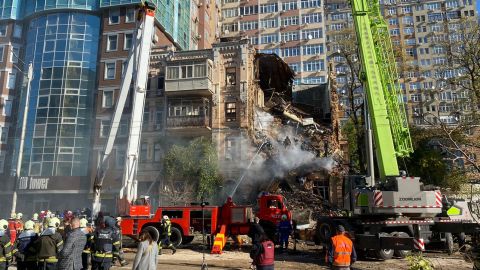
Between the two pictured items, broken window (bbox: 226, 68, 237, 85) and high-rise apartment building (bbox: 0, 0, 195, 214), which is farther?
broken window (bbox: 226, 68, 237, 85)

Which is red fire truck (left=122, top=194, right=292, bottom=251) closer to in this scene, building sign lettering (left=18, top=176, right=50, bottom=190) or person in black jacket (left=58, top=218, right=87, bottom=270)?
person in black jacket (left=58, top=218, right=87, bottom=270)

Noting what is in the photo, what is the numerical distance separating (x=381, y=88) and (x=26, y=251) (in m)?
13.7

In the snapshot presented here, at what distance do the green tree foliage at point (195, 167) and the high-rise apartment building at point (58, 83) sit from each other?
919cm

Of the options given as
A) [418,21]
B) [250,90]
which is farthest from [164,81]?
[418,21]

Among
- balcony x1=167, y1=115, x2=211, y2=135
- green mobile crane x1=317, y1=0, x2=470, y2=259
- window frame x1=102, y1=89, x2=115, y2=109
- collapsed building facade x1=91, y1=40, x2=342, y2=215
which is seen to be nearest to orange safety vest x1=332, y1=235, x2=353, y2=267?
green mobile crane x1=317, y1=0, x2=470, y2=259

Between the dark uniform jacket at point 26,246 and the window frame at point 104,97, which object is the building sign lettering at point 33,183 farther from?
the dark uniform jacket at point 26,246

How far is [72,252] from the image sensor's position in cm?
833

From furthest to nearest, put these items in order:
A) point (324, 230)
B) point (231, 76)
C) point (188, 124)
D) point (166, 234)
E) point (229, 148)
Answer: point (231, 76) < point (188, 124) < point (229, 148) < point (166, 234) < point (324, 230)

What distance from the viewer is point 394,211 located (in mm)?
13805

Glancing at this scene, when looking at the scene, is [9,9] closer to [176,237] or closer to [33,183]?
[33,183]

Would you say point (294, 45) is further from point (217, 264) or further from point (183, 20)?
point (217, 264)

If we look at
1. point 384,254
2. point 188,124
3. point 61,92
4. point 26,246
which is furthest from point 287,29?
point 26,246

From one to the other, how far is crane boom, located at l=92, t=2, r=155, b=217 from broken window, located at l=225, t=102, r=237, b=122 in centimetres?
1497

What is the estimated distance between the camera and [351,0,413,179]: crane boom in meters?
14.9
